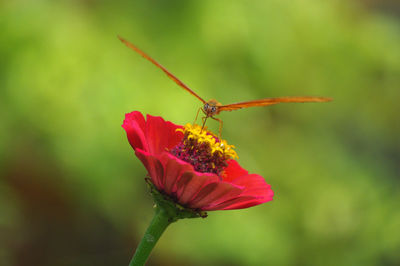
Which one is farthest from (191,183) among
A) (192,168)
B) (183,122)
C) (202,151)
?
(183,122)

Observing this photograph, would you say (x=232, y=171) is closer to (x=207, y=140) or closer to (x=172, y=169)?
(x=207, y=140)

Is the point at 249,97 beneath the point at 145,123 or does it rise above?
above

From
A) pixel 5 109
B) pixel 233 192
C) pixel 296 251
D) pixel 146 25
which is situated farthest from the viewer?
pixel 146 25

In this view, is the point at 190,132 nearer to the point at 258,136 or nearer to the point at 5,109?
the point at 5,109

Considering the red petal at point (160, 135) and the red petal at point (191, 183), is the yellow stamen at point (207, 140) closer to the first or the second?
the red petal at point (160, 135)

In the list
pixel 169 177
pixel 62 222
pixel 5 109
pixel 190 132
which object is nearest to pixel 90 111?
pixel 5 109

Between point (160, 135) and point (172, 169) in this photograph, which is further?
point (160, 135)

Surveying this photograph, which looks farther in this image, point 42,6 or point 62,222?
point 62,222
